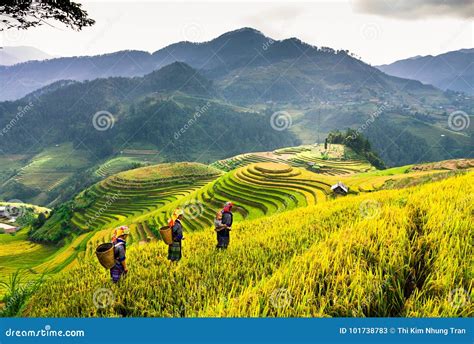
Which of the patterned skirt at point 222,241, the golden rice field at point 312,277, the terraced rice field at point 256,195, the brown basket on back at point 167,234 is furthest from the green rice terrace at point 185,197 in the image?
the golden rice field at point 312,277

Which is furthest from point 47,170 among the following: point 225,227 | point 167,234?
point 167,234

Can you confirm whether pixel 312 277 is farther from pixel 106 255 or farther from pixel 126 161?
pixel 126 161

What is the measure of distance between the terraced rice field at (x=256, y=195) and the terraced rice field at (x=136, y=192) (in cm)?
1330

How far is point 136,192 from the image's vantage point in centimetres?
6031

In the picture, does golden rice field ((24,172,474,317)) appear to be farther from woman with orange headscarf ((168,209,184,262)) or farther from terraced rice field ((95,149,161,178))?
terraced rice field ((95,149,161,178))

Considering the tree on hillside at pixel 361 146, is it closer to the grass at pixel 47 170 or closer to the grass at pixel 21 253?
the grass at pixel 21 253

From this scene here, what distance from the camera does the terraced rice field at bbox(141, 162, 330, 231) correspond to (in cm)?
2858

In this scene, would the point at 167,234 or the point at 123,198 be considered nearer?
the point at 167,234

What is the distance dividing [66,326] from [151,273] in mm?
1637

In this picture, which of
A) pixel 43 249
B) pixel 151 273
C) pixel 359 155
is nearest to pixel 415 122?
pixel 359 155

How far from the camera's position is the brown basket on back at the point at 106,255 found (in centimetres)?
460

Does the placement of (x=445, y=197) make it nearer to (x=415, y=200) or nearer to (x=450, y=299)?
(x=415, y=200)

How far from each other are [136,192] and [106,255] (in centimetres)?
5886

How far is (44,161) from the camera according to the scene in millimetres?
178875
